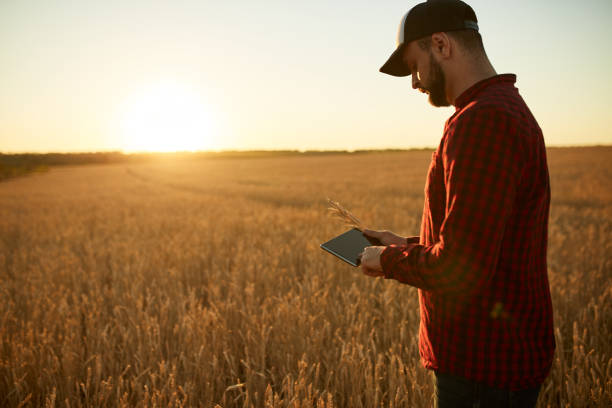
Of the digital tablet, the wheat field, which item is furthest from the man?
the wheat field

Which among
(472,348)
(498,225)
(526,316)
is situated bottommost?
(472,348)

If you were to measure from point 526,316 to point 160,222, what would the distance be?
A: 8.70m

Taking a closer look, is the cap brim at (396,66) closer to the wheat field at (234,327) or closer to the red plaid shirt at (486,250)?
the red plaid shirt at (486,250)

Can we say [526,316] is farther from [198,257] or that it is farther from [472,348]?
[198,257]

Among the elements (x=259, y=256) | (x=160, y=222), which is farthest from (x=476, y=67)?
(x=160, y=222)

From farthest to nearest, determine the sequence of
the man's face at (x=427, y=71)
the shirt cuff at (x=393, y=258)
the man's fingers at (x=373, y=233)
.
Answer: the man's fingers at (x=373, y=233), the man's face at (x=427, y=71), the shirt cuff at (x=393, y=258)

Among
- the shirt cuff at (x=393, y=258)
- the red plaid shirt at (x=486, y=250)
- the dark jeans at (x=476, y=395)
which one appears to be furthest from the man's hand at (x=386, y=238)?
the dark jeans at (x=476, y=395)

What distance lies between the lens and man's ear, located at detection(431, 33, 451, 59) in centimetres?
112

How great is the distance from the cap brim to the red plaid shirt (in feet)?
1.07

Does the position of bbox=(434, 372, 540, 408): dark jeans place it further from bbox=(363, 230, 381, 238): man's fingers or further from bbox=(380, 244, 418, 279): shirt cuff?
bbox=(363, 230, 381, 238): man's fingers

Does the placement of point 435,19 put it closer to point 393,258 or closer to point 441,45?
point 441,45

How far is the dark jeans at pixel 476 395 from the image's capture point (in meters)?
1.15

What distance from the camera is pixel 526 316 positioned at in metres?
1.13

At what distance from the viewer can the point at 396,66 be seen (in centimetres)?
141
